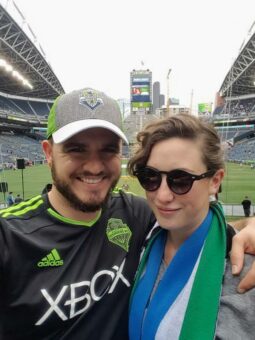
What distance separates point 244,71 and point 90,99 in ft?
177

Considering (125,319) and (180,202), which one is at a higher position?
(180,202)

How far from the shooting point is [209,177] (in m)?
1.87

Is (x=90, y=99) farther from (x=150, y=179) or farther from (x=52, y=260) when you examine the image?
(x=52, y=260)

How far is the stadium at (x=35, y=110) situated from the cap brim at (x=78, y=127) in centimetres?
1320

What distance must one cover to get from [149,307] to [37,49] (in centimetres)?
4888

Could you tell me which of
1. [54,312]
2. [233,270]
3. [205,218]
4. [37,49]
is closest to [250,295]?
[233,270]

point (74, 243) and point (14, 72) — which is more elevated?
point (14, 72)

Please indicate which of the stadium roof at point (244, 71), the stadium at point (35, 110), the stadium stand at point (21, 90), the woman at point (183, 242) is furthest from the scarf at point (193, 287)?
the stadium roof at point (244, 71)

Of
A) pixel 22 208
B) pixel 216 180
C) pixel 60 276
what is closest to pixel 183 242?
pixel 216 180

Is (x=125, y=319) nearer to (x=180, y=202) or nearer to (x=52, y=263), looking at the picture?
(x=52, y=263)

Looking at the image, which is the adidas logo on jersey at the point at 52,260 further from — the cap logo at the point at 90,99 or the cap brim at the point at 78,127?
the cap logo at the point at 90,99

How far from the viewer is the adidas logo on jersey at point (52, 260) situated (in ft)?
6.02

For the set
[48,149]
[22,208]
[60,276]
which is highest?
[48,149]

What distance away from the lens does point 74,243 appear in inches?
76.9
